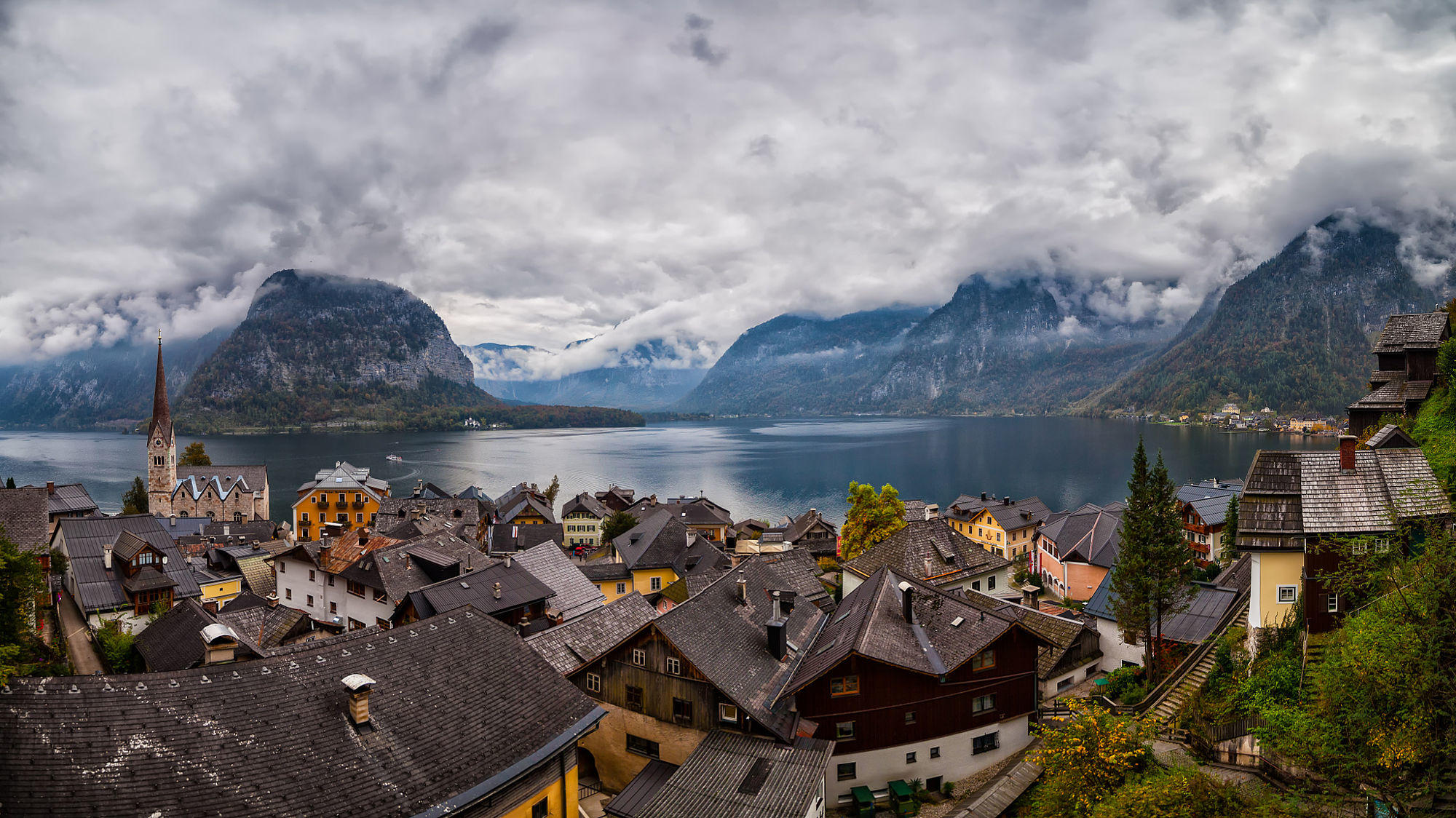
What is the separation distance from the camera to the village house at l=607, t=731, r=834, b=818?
18391 mm

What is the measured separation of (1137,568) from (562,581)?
28.4m

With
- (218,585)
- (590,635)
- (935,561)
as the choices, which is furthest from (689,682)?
(218,585)

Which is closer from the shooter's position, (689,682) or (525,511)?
(689,682)

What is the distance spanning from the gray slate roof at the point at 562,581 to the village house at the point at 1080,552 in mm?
36608

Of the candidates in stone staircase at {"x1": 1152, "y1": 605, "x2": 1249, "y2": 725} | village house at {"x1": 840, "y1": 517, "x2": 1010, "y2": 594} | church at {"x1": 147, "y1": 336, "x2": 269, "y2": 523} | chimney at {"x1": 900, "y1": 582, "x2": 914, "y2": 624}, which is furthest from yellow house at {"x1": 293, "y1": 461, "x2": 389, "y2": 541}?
stone staircase at {"x1": 1152, "y1": 605, "x2": 1249, "y2": 725}

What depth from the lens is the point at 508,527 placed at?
7775cm

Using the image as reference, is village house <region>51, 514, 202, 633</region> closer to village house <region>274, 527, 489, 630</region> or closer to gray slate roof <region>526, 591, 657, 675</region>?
village house <region>274, 527, 489, 630</region>

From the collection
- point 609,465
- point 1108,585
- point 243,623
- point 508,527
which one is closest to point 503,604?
point 243,623

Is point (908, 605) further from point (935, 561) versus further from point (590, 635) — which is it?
point (935, 561)

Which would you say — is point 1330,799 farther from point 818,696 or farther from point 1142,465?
point 1142,465

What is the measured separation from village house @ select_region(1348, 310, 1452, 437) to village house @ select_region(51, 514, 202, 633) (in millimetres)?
67927

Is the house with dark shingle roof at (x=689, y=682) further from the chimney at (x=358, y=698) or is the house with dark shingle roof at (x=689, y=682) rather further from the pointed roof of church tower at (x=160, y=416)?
the pointed roof of church tower at (x=160, y=416)

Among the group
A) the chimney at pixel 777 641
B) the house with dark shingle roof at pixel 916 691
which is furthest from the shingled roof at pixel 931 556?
the chimney at pixel 777 641

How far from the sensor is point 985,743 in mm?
25234
